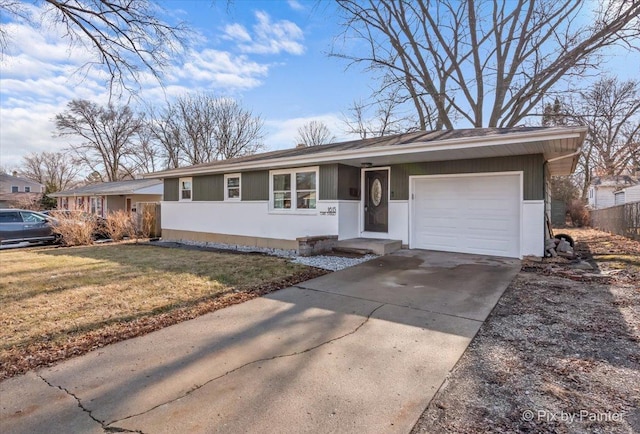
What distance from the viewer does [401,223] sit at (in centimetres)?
951

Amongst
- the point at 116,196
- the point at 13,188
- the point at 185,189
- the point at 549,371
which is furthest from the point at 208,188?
the point at 13,188

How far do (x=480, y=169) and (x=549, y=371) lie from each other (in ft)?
21.2

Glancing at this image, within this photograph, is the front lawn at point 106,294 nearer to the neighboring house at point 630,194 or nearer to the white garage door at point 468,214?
the white garage door at point 468,214

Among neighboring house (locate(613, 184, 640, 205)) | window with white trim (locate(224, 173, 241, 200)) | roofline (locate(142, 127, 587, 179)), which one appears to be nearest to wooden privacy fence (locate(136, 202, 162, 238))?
roofline (locate(142, 127, 587, 179))

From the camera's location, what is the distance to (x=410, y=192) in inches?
370

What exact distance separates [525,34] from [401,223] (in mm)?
13884

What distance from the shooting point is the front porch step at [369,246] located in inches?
339

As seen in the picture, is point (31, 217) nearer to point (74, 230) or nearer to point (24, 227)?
point (24, 227)

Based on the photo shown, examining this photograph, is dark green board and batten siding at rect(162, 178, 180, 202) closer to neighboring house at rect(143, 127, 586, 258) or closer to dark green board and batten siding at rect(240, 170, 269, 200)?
neighboring house at rect(143, 127, 586, 258)

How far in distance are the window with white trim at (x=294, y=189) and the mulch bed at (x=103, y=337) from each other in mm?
5056

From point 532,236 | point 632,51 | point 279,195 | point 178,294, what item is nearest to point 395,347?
point 178,294

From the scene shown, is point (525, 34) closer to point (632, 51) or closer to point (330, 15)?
point (632, 51)

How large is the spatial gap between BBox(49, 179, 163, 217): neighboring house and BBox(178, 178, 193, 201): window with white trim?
9124mm

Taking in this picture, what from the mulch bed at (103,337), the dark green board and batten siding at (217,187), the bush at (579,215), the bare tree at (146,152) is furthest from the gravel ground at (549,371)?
the bare tree at (146,152)
